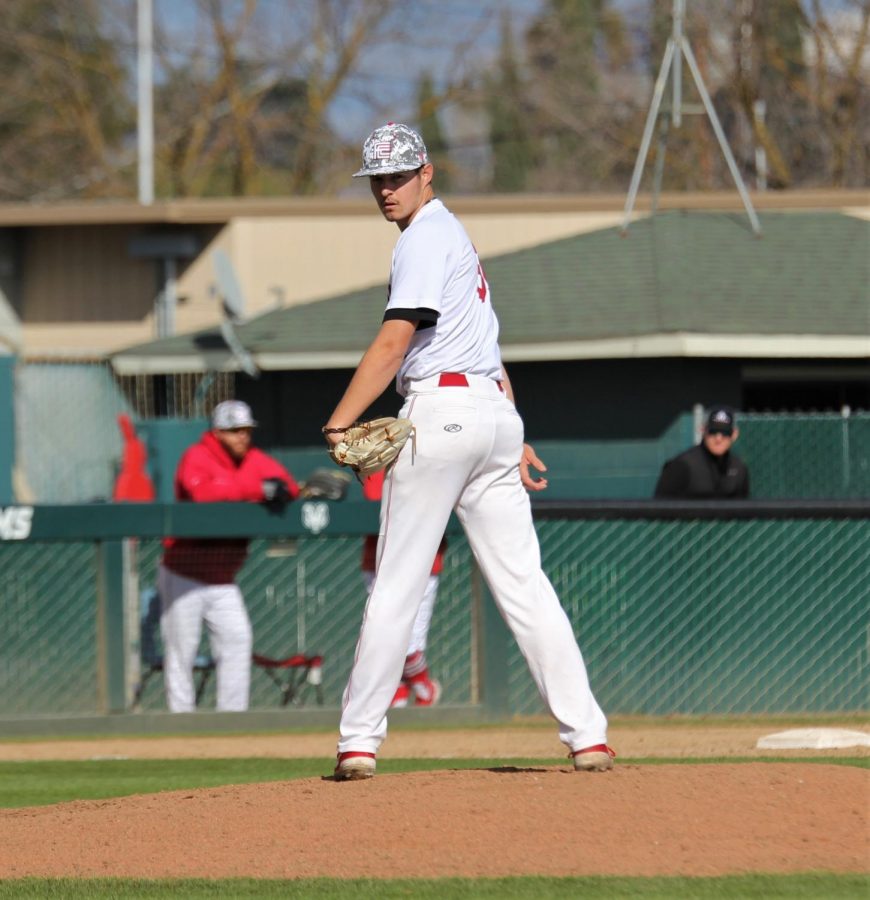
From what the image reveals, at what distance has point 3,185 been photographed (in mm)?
37000

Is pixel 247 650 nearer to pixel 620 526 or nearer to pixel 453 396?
pixel 620 526

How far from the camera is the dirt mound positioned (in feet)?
15.7

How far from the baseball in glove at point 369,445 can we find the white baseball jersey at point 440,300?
254 mm

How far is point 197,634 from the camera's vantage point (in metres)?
10.1

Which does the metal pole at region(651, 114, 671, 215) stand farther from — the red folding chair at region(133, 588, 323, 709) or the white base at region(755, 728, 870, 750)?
the white base at region(755, 728, 870, 750)

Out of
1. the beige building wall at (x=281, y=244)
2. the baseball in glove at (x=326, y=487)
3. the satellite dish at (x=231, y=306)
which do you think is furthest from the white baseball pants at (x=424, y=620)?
the beige building wall at (x=281, y=244)

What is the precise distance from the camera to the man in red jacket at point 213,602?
10.1m

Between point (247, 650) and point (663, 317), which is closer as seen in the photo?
point (247, 650)

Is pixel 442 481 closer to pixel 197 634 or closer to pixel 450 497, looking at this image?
pixel 450 497

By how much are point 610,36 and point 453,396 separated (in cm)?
3599

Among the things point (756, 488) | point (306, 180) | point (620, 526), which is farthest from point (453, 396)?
point (306, 180)

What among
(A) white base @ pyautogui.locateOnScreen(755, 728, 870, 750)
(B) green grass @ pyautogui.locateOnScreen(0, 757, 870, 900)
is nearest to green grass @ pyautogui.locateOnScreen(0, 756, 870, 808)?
(A) white base @ pyautogui.locateOnScreen(755, 728, 870, 750)

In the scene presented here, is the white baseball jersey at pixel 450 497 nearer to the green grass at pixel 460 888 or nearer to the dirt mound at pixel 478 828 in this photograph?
the dirt mound at pixel 478 828

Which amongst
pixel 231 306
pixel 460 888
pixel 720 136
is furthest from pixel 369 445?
pixel 231 306
